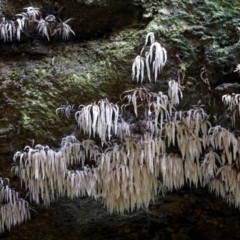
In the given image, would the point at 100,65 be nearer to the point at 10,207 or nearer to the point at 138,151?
the point at 138,151

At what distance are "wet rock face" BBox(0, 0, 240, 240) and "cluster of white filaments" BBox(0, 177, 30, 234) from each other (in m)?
0.08

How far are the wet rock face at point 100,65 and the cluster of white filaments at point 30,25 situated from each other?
3.0 inches

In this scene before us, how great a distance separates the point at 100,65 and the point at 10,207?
1517 millimetres

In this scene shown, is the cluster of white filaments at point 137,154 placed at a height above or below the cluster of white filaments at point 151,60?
below

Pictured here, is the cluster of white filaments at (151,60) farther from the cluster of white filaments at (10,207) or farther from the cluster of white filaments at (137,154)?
the cluster of white filaments at (10,207)

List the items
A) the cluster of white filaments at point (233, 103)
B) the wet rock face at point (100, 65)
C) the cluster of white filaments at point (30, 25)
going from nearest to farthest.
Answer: the cluster of white filaments at point (233, 103) → the wet rock face at point (100, 65) → the cluster of white filaments at point (30, 25)

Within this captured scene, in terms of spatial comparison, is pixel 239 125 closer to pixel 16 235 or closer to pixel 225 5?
pixel 225 5

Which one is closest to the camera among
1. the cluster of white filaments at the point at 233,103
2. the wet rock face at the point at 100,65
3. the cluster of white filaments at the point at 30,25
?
the cluster of white filaments at the point at 233,103

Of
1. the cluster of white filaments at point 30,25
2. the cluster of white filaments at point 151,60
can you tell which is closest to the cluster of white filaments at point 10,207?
the cluster of white filaments at point 30,25

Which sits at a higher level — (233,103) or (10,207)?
(233,103)

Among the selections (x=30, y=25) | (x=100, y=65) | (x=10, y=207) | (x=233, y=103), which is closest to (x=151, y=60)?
(x=100, y=65)

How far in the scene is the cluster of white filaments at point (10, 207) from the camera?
10.7 ft

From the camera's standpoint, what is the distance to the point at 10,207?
330 cm

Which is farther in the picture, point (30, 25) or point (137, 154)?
point (30, 25)
